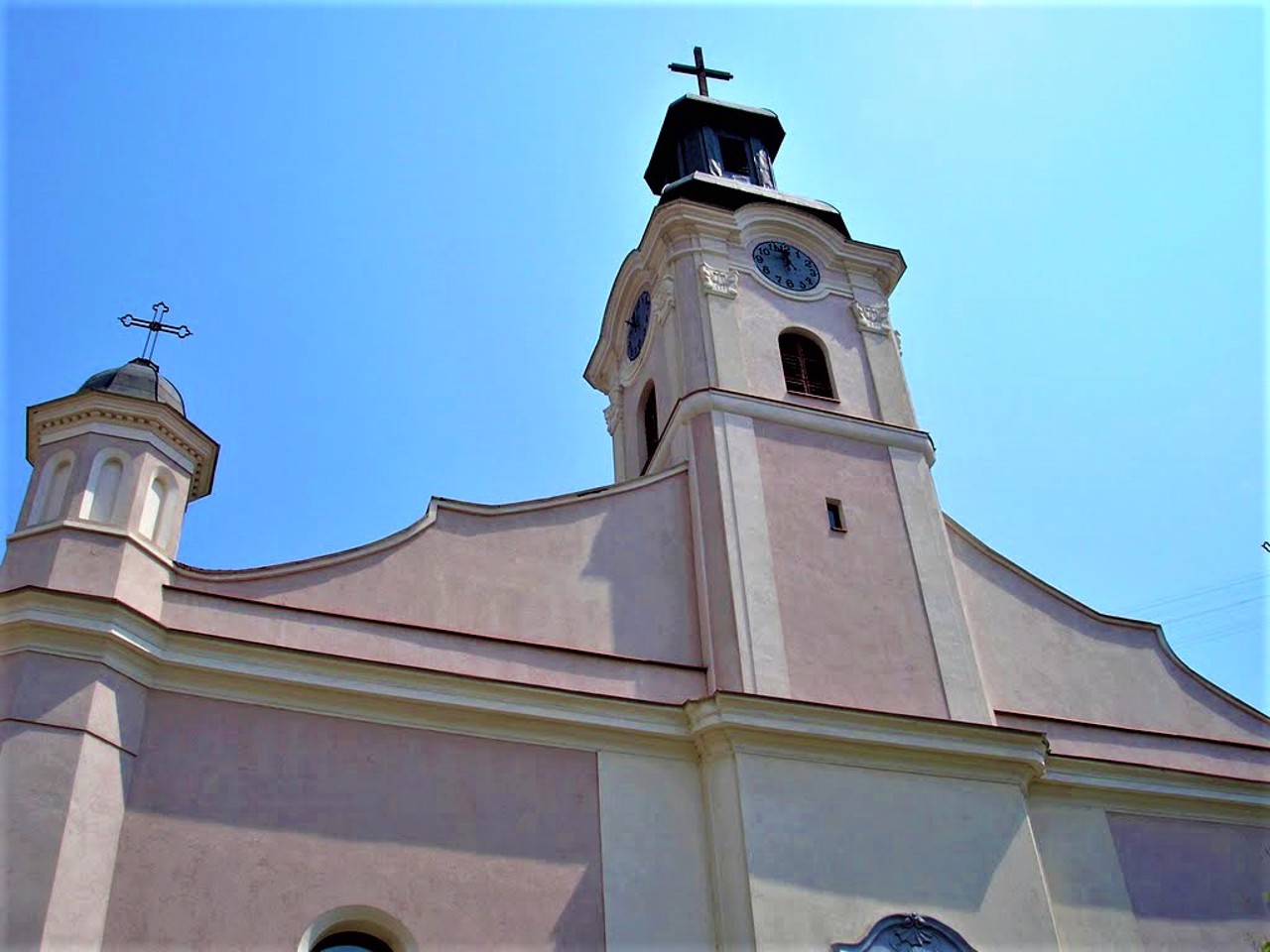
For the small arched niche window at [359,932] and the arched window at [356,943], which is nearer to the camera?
Result: the small arched niche window at [359,932]

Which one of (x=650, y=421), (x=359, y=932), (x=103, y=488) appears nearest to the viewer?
(x=359, y=932)

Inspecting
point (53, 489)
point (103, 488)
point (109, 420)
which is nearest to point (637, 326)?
point (109, 420)

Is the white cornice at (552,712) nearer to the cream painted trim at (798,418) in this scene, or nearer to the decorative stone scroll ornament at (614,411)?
the cream painted trim at (798,418)

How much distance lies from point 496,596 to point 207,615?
3.09 m

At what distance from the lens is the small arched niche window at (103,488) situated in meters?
12.3

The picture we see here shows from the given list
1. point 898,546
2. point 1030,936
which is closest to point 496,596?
point 898,546

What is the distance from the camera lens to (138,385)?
528 inches

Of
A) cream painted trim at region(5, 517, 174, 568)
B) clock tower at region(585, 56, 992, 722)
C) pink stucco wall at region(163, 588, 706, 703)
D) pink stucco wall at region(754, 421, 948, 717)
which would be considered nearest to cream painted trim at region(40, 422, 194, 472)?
cream painted trim at region(5, 517, 174, 568)

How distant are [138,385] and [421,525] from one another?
11.4 ft

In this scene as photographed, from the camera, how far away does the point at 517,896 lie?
452 inches

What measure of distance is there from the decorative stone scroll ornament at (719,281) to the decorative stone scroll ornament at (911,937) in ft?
30.0

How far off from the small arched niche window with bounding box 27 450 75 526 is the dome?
83cm

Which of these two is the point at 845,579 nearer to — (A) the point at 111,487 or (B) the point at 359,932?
(B) the point at 359,932

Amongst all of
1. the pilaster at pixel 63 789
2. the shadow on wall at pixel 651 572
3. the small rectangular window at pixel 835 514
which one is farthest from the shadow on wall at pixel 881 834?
the pilaster at pixel 63 789
